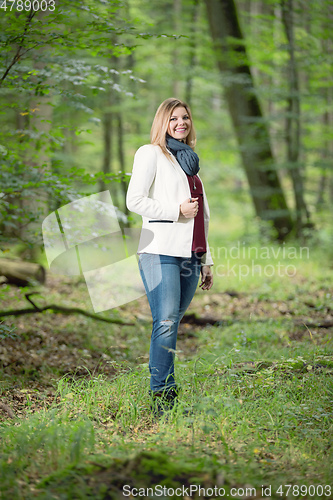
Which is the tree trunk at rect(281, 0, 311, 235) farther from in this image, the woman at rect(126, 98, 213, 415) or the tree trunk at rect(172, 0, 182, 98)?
the woman at rect(126, 98, 213, 415)

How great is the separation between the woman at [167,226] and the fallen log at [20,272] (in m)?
4.14

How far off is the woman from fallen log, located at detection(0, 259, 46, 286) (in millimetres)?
4141

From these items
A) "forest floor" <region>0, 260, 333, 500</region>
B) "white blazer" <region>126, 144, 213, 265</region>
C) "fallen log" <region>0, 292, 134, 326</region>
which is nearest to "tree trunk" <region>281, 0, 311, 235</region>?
"forest floor" <region>0, 260, 333, 500</region>

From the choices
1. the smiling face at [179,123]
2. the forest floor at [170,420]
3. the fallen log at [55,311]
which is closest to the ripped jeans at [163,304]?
the forest floor at [170,420]

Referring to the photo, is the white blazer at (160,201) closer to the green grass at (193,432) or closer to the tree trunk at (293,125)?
the green grass at (193,432)

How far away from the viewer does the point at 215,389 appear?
141 inches

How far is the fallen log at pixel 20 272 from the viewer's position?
269 inches

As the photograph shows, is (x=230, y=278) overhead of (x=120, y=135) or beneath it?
beneath

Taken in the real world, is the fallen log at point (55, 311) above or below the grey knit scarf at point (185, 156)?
below

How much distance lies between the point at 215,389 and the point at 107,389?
2.95 ft

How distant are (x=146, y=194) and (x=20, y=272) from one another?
177 inches

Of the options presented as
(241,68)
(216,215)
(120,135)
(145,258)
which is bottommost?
(216,215)

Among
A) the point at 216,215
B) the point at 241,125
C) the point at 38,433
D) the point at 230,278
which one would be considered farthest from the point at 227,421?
the point at 216,215

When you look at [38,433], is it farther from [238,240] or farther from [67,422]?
[238,240]
